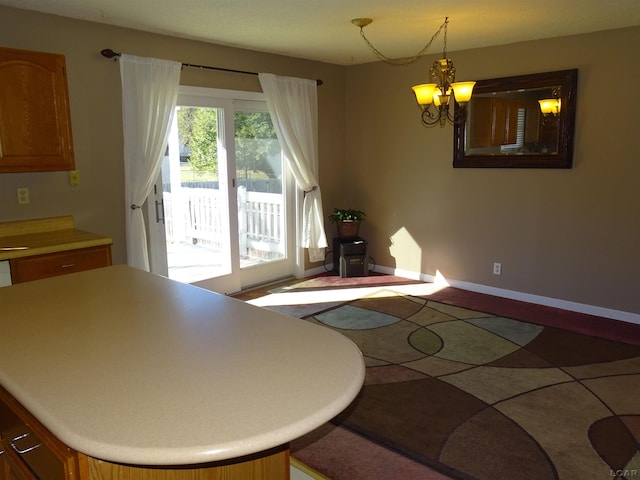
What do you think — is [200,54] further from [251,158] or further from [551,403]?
[551,403]

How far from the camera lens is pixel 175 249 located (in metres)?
4.57

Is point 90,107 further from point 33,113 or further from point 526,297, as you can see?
point 526,297

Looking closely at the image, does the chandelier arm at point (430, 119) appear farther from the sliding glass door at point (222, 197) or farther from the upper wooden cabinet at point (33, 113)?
the upper wooden cabinet at point (33, 113)

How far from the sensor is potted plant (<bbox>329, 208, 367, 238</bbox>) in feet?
18.8

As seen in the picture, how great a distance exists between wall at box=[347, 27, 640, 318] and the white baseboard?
0.04 metres

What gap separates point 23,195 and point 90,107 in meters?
0.83

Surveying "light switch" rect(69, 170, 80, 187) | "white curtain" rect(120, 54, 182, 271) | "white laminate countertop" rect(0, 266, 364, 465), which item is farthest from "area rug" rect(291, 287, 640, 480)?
"light switch" rect(69, 170, 80, 187)

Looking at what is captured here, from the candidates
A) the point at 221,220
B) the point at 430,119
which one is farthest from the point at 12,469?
the point at 430,119

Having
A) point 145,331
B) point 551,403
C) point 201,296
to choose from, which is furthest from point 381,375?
point 145,331

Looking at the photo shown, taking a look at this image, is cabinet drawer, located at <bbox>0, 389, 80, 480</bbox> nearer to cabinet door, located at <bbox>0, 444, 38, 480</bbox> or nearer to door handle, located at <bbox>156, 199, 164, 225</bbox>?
cabinet door, located at <bbox>0, 444, 38, 480</bbox>

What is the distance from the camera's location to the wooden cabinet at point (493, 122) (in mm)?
4625

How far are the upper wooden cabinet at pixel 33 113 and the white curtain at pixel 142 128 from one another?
0.66 metres

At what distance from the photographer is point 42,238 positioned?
333 centimetres

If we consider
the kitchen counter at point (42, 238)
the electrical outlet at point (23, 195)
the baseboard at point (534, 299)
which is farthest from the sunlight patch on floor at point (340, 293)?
the electrical outlet at point (23, 195)
